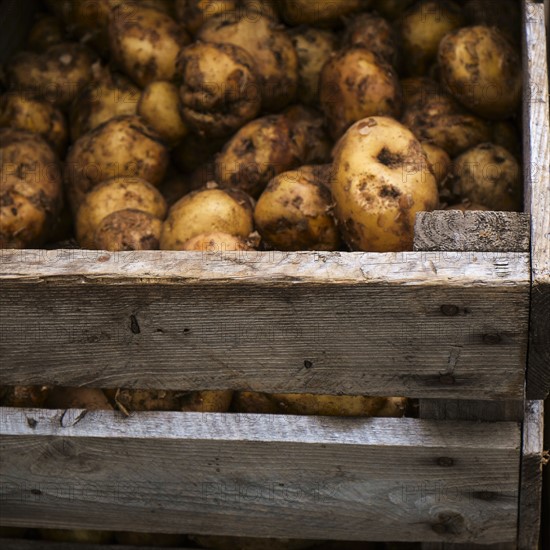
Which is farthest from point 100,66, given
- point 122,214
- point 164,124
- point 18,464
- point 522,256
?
point 522,256

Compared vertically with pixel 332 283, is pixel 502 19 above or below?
above

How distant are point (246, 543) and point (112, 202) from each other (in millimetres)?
897

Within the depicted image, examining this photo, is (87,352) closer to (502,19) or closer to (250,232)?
(250,232)

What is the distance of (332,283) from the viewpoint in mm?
1450

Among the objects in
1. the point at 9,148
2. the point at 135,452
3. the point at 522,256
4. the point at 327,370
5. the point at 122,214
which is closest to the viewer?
the point at 522,256

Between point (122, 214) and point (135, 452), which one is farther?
point (122, 214)

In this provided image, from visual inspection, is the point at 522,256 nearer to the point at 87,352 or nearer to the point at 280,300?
the point at 280,300

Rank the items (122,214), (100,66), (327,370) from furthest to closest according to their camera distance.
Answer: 1. (100,66)
2. (122,214)
3. (327,370)

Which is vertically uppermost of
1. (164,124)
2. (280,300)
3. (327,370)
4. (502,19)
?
(502,19)

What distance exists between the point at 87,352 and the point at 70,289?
0.45 feet

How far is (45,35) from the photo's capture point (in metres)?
2.76

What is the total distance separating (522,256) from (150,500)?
0.87 metres

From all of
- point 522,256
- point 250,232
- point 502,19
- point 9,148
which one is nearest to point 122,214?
point 250,232

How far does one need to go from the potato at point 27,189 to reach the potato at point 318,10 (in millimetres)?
797
